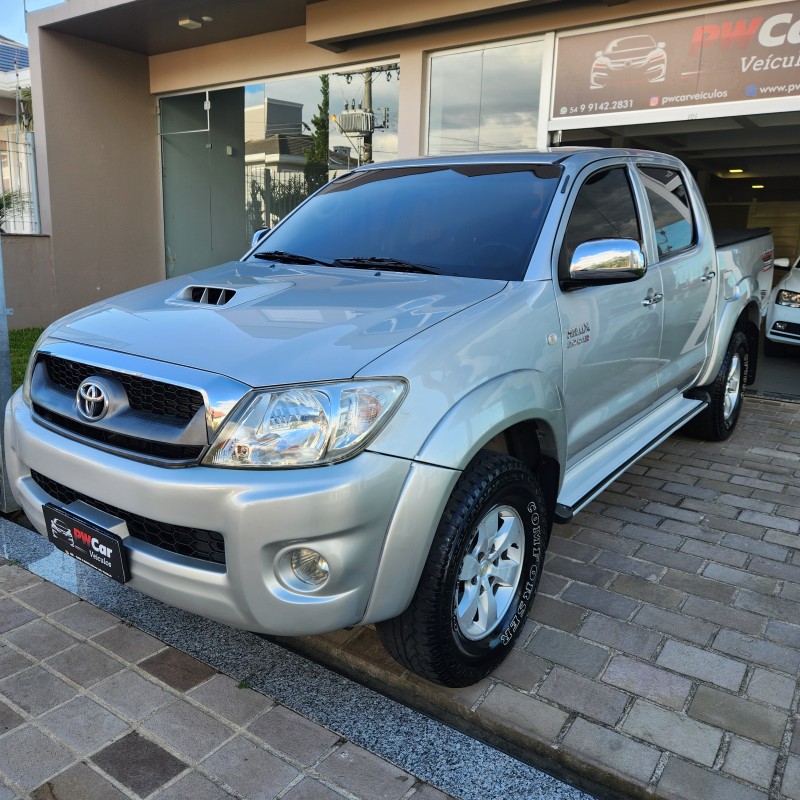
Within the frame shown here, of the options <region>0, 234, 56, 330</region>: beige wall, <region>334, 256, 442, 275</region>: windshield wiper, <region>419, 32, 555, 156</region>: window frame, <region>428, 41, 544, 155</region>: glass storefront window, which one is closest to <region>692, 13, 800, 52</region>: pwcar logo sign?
<region>419, 32, 555, 156</region>: window frame

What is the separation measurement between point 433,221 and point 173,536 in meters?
1.80

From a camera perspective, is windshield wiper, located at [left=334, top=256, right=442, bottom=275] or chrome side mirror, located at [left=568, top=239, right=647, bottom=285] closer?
chrome side mirror, located at [left=568, top=239, right=647, bottom=285]

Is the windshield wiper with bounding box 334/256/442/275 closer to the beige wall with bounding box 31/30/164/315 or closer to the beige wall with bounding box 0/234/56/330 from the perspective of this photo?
the beige wall with bounding box 0/234/56/330

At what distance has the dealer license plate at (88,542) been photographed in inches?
88.0

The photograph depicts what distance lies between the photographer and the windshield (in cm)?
296

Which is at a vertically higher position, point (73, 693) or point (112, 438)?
point (112, 438)

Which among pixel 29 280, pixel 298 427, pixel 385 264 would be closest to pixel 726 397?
pixel 385 264

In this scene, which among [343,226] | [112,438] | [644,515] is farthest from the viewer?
[644,515]

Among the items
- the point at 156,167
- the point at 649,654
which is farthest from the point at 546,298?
the point at 156,167

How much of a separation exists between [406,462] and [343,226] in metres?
1.78

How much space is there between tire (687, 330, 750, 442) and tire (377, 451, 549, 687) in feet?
9.38

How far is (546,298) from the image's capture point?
9.00 ft

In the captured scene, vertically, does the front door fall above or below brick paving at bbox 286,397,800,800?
above

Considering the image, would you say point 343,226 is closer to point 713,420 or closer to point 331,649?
point 331,649
